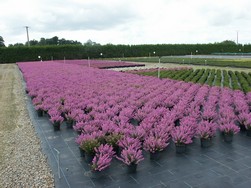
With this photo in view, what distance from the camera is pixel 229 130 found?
19.0 ft

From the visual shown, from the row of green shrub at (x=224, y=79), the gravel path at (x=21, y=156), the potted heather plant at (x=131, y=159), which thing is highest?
the row of green shrub at (x=224, y=79)

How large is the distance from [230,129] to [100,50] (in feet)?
169

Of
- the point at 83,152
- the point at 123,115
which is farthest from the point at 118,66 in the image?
the point at 83,152

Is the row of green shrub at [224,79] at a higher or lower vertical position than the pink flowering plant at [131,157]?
higher

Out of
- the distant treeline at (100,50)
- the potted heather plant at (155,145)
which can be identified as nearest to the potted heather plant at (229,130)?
the potted heather plant at (155,145)

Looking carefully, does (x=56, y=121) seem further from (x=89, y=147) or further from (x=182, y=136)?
(x=182, y=136)

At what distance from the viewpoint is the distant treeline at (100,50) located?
49781 mm

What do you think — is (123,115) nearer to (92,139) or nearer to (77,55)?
(92,139)

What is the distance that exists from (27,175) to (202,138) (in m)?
3.51

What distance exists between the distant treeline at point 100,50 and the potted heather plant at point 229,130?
43.3 m

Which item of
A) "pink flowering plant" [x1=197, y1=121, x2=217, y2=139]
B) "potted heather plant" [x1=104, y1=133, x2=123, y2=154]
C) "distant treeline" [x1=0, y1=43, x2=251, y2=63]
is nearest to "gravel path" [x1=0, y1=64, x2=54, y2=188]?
"potted heather plant" [x1=104, y1=133, x2=123, y2=154]

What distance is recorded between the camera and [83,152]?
5230mm

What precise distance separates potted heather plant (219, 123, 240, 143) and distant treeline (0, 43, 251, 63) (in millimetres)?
43315

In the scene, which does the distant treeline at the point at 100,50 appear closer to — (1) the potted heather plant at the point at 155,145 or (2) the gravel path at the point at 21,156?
(2) the gravel path at the point at 21,156
